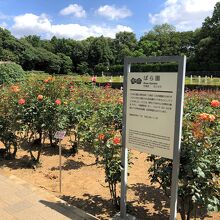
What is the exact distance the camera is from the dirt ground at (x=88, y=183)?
178 inches

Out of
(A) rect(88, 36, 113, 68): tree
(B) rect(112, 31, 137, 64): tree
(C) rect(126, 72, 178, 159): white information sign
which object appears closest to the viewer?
(C) rect(126, 72, 178, 159): white information sign

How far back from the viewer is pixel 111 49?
75.5 meters

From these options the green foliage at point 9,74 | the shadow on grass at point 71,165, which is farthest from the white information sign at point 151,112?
the green foliage at point 9,74

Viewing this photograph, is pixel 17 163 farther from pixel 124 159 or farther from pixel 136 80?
pixel 136 80

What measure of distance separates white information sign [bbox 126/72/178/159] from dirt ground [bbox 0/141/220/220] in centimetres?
136

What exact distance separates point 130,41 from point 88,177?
249 ft

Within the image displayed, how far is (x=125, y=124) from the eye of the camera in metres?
3.76

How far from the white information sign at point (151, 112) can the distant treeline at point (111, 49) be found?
141 feet

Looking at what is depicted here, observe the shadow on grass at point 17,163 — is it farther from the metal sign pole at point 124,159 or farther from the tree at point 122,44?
the tree at point 122,44

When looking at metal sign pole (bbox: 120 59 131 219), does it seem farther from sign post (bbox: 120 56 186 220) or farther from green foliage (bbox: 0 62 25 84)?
green foliage (bbox: 0 62 25 84)

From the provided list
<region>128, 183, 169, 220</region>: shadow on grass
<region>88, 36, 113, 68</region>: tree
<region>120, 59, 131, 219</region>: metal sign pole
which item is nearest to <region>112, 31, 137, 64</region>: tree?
<region>88, 36, 113, 68</region>: tree

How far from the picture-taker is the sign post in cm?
319

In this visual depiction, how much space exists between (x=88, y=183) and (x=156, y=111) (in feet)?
8.78

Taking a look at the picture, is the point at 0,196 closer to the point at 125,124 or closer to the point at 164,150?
the point at 125,124
